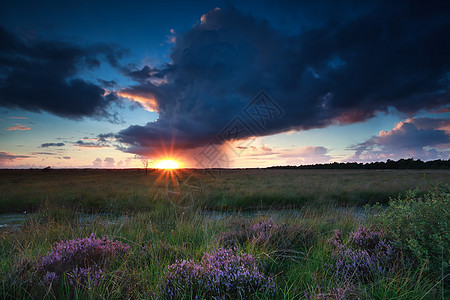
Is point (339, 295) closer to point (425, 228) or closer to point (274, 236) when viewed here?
point (425, 228)

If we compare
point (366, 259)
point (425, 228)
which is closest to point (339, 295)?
point (366, 259)

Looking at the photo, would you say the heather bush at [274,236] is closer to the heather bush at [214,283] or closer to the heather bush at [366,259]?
the heather bush at [366,259]

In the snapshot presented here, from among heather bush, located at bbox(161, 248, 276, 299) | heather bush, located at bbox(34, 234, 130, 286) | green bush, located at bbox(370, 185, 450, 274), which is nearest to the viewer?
heather bush, located at bbox(161, 248, 276, 299)

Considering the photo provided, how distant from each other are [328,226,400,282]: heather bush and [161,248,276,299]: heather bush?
1037mm

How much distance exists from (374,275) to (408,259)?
601 millimetres

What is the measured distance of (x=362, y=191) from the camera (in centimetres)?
1755

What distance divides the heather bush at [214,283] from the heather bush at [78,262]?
0.85m

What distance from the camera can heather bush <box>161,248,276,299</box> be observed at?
2.29 m

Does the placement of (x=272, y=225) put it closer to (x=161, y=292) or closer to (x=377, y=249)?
(x=377, y=249)

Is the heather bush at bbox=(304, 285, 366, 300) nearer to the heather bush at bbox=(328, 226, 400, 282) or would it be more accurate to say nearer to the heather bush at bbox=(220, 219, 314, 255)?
the heather bush at bbox=(328, 226, 400, 282)

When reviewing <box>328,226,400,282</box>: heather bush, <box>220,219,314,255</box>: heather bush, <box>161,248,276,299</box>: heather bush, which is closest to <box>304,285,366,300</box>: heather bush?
<box>328,226,400,282</box>: heather bush

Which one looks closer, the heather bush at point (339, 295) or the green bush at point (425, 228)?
the heather bush at point (339, 295)

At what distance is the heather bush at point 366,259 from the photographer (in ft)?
9.18

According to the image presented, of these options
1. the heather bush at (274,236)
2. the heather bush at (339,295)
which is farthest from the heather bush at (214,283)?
the heather bush at (274,236)
